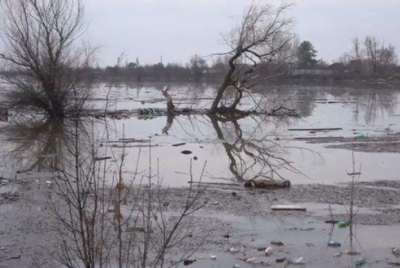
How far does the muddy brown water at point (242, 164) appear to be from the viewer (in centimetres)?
640

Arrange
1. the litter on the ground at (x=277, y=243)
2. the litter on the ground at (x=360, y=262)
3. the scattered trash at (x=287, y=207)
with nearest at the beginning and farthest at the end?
the litter on the ground at (x=360, y=262)
the litter on the ground at (x=277, y=243)
the scattered trash at (x=287, y=207)

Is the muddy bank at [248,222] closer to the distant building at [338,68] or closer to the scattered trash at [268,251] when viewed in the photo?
the scattered trash at [268,251]

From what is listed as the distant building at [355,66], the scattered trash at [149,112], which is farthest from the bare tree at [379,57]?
the scattered trash at [149,112]

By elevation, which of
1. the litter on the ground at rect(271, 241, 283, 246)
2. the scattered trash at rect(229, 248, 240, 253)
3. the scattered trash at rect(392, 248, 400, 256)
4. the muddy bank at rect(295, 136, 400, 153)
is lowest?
the scattered trash at rect(229, 248, 240, 253)

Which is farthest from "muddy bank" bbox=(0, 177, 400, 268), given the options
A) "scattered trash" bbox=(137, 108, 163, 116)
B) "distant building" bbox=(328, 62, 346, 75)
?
"distant building" bbox=(328, 62, 346, 75)

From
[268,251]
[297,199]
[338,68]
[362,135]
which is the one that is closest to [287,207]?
[297,199]

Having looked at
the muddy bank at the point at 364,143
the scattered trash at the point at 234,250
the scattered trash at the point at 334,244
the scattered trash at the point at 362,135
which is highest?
the scattered trash at the point at 362,135

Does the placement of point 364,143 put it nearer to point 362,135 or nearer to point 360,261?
point 362,135

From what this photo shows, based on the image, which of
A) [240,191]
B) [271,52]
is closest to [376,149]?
[240,191]

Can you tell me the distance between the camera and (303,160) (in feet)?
42.1

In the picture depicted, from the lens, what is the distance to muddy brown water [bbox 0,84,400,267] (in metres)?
6.40

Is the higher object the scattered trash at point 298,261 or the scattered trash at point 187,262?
the scattered trash at point 298,261

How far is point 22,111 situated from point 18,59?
2.30 m

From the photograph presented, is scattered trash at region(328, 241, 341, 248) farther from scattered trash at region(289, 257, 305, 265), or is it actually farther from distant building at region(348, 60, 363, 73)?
distant building at region(348, 60, 363, 73)
